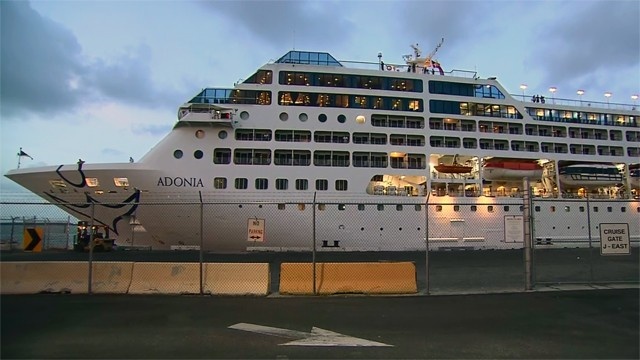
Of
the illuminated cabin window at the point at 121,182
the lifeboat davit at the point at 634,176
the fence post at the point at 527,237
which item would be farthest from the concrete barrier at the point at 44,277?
the lifeboat davit at the point at 634,176

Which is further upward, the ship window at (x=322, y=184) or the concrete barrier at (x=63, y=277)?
the ship window at (x=322, y=184)

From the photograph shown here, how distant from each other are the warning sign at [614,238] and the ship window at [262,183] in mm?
Result: 17179

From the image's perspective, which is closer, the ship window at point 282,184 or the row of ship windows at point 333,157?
the ship window at point 282,184

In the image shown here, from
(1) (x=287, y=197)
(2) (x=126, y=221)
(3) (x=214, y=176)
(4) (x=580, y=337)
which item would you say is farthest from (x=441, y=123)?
(4) (x=580, y=337)

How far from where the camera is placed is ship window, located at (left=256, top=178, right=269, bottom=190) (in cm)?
2377

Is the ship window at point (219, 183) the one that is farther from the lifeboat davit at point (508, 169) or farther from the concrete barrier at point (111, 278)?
the lifeboat davit at point (508, 169)

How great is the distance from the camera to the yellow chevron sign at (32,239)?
28.9 feet

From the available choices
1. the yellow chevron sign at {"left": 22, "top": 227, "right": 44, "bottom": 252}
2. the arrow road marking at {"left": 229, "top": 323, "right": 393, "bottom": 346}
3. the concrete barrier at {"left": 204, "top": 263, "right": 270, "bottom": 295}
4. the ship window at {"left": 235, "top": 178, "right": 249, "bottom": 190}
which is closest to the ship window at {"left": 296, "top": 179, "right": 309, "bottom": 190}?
the ship window at {"left": 235, "top": 178, "right": 249, "bottom": 190}

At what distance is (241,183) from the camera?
2367 cm

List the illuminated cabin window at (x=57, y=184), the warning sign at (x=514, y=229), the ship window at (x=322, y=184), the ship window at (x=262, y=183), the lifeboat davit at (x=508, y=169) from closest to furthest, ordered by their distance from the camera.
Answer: the warning sign at (x=514, y=229), the illuminated cabin window at (x=57, y=184), the ship window at (x=262, y=183), the ship window at (x=322, y=184), the lifeboat davit at (x=508, y=169)

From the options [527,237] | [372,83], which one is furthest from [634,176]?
[527,237]

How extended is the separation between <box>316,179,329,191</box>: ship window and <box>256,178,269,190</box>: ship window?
2.96m

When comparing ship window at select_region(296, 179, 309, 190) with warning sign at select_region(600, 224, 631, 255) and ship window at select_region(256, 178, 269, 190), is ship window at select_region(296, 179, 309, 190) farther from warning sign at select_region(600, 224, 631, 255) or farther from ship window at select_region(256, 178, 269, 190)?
warning sign at select_region(600, 224, 631, 255)

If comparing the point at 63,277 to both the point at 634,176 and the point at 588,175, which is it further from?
the point at 634,176
